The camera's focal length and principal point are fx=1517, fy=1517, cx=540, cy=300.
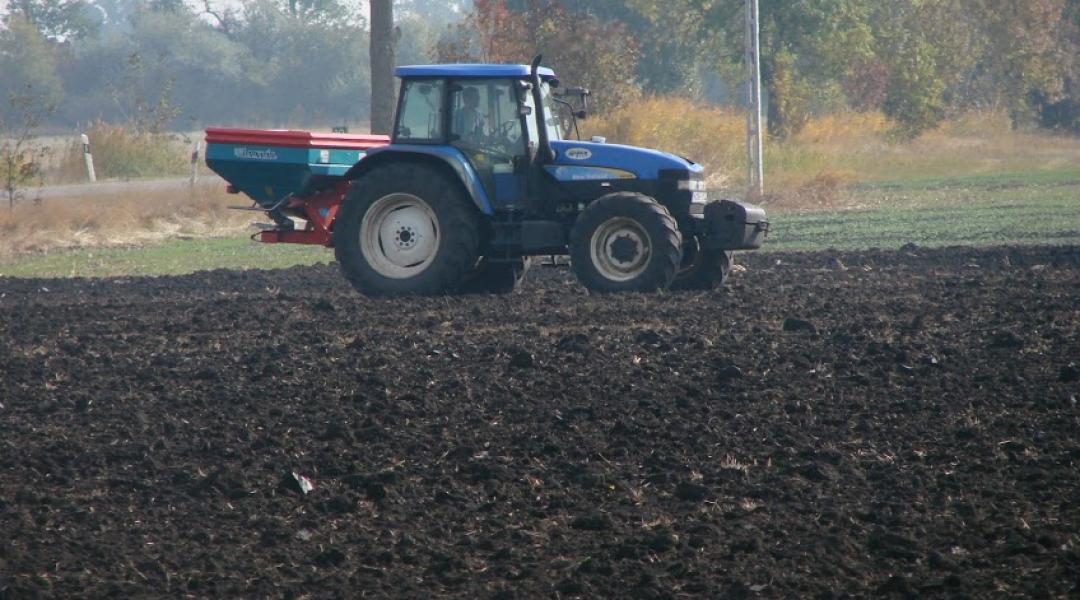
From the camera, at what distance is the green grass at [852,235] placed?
18984mm

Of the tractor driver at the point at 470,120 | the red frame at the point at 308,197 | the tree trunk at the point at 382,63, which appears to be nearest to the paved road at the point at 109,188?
the tree trunk at the point at 382,63

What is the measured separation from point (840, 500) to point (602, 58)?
86.6 feet

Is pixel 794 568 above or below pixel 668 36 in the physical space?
below

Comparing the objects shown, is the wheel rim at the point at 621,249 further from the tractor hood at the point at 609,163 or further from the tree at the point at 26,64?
the tree at the point at 26,64

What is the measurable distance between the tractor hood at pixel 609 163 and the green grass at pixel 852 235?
590 cm

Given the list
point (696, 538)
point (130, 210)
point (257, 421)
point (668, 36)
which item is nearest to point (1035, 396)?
point (696, 538)

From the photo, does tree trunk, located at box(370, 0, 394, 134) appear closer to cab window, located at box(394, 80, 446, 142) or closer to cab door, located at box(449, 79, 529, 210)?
cab window, located at box(394, 80, 446, 142)

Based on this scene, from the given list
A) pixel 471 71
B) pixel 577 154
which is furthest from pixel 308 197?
pixel 577 154

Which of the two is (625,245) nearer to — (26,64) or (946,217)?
(946,217)

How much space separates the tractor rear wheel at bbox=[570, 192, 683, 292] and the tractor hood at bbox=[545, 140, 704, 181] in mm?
441

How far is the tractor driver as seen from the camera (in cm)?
1331

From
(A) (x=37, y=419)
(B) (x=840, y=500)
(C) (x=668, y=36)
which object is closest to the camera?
(B) (x=840, y=500)

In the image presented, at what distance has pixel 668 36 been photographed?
48219 mm

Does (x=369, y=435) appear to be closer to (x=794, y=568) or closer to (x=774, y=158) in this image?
(x=794, y=568)
